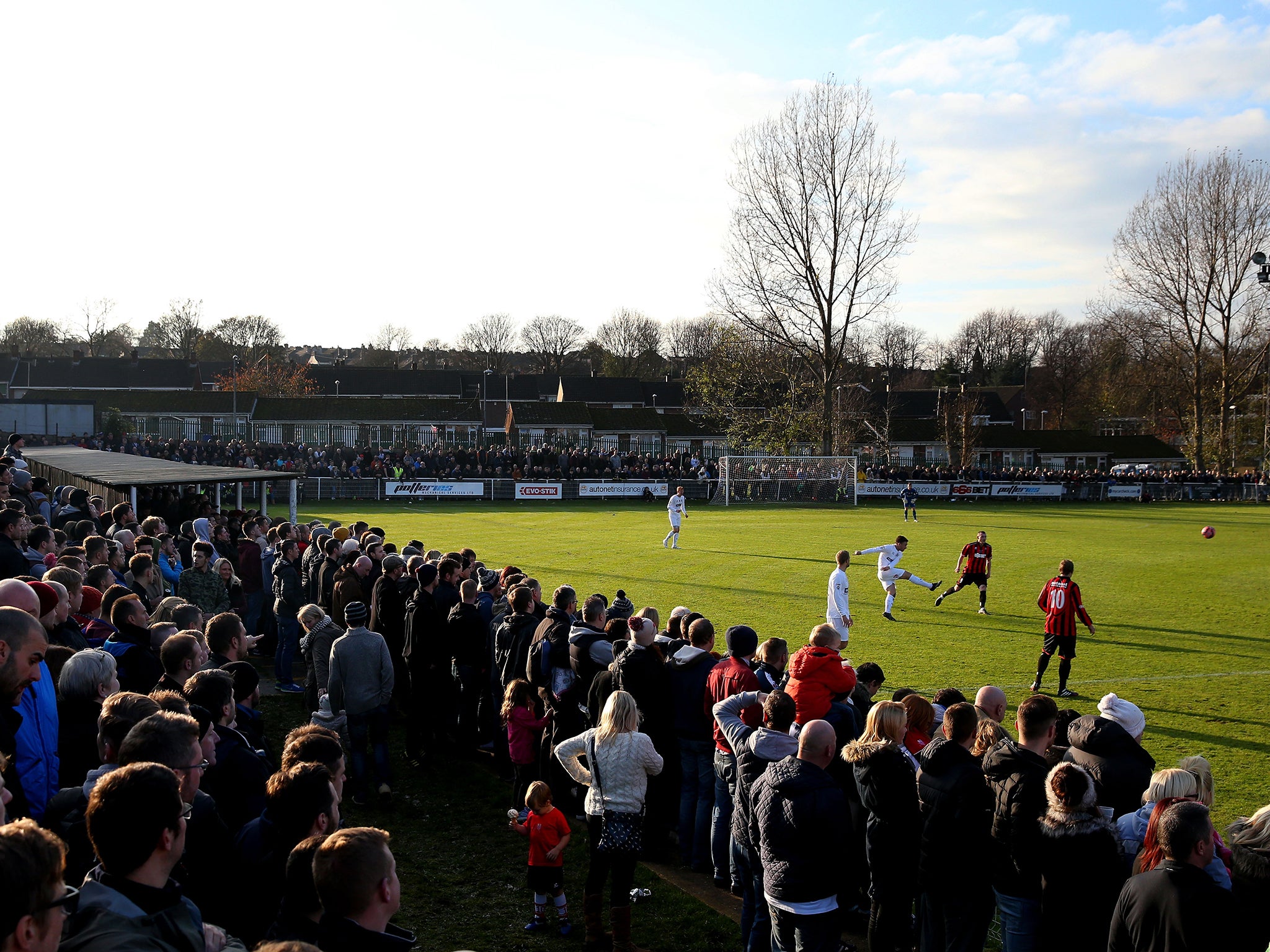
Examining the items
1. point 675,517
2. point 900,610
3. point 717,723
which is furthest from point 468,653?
point 675,517

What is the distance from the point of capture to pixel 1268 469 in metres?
53.8

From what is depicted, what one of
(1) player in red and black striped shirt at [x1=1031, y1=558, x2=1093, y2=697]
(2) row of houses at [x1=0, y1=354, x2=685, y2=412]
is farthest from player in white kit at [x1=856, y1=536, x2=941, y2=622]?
(2) row of houses at [x1=0, y1=354, x2=685, y2=412]

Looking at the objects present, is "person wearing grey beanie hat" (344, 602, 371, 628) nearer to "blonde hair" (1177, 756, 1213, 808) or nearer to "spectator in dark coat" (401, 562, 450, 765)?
"spectator in dark coat" (401, 562, 450, 765)

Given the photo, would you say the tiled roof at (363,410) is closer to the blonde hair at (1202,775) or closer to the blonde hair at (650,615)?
the blonde hair at (650,615)

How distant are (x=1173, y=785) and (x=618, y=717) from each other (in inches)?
118

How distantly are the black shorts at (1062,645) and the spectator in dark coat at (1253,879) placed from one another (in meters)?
8.28

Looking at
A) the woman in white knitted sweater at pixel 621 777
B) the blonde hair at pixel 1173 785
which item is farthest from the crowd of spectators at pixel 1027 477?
the blonde hair at pixel 1173 785

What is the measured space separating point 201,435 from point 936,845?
53.5 metres

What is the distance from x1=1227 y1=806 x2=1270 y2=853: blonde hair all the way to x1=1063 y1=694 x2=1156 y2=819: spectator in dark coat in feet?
3.30

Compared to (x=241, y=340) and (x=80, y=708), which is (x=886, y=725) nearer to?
(x=80, y=708)

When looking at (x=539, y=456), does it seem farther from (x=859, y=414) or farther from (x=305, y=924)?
(x=305, y=924)

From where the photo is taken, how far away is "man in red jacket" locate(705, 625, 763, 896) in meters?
6.35

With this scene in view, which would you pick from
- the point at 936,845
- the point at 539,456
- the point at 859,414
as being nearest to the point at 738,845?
the point at 936,845

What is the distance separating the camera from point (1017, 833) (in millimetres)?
4863
